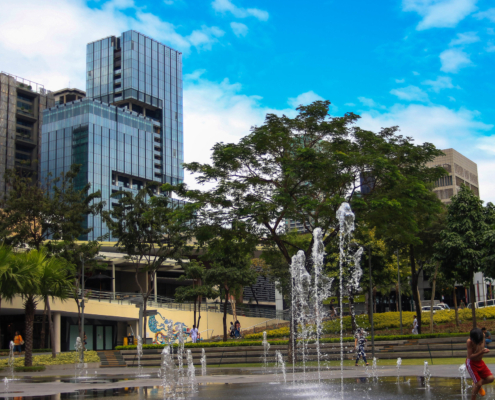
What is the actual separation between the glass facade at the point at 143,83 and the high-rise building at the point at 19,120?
1348cm

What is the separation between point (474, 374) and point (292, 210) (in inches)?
579

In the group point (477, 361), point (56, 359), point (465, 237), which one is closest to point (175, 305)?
point (56, 359)

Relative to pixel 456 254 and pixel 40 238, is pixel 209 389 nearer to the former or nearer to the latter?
pixel 456 254

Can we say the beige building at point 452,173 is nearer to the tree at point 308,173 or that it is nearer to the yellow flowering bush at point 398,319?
the yellow flowering bush at point 398,319

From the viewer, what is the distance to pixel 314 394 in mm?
12781

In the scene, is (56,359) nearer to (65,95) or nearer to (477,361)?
(477,361)

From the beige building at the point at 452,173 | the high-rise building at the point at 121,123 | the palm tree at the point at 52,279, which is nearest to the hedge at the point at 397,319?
the palm tree at the point at 52,279

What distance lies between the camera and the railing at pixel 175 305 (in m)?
45.8

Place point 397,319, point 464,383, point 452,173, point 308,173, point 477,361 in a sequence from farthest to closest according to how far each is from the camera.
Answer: point 452,173 < point 397,319 < point 308,173 < point 464,383 < point 477,361

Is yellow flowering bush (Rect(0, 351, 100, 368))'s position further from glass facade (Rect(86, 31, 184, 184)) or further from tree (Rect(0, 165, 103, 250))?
glass facade (Rect(86, 31, 184, 184))

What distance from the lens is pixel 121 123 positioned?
115562mm

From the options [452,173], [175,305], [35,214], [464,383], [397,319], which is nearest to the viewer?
[464,383]

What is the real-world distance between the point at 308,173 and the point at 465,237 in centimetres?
1093

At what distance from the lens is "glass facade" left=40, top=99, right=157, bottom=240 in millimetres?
107312
